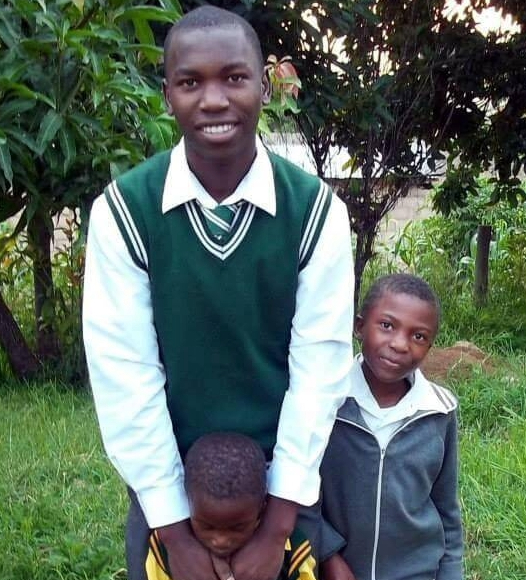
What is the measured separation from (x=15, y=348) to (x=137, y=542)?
315cm

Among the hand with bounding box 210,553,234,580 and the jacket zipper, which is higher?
the jacket zipper

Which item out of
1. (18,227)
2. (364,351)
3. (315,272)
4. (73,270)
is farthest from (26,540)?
(73,270)

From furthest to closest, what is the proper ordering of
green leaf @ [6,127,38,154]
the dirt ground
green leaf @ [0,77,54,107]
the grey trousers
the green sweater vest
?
the dirt ground → green leaf @ [6,127,38,154] → green leaf @ [0,77,54,107] → the grey trousers → the green sweater vest

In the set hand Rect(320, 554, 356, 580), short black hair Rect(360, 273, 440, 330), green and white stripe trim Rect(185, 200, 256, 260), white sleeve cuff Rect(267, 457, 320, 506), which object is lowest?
hand Rect(320, 554, 356, 580)

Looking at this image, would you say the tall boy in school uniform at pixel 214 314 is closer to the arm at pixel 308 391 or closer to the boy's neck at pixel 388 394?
the arm at pixel 308 391

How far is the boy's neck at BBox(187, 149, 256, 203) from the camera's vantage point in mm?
1624

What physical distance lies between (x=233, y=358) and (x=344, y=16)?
310 cm

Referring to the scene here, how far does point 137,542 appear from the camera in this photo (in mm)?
1836

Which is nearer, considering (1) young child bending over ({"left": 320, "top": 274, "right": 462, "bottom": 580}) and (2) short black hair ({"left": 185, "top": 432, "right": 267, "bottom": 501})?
(2) short black hair ({"left": 185, "top": 432, "right": 267, "bottom": 501})

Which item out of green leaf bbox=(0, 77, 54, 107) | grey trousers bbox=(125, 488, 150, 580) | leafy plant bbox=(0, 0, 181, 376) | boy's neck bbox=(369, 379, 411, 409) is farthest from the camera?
leafy plant bbox=(0, 0, 181, 376)

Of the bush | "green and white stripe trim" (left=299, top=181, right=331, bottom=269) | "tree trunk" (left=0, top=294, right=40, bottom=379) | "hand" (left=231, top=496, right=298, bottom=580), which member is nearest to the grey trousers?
"hand" (left=231, top=496, right=298, bottom=580)

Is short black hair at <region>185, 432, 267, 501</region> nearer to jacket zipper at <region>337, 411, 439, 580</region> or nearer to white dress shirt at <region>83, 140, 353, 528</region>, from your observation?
white dress shirt at <region>83, 140, 353, 528</region>

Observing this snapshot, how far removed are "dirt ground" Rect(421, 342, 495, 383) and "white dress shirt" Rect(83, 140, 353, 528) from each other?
299cm

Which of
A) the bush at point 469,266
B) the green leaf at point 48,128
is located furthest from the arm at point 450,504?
the bush at point 469,266
